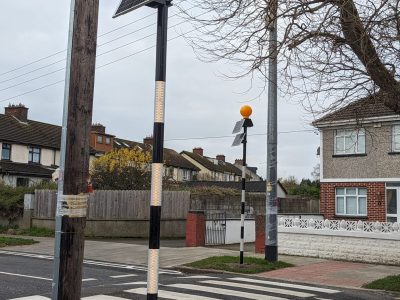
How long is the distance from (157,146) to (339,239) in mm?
12807

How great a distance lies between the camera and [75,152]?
5062 millimetres

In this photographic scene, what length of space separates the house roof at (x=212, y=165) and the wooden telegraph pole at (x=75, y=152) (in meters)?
65.8

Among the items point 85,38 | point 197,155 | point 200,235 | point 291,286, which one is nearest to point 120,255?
point 200,235

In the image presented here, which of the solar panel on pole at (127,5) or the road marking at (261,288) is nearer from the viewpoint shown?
the solar panel on pole at (127,5)

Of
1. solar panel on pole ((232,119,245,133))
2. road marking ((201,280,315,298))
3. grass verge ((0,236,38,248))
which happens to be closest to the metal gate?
solar panel on pole ((232,119,245,133))

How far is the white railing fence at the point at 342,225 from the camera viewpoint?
16.1m

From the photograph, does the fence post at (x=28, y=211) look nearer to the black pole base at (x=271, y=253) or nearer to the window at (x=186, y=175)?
the black pole base at (x=271, y=253)

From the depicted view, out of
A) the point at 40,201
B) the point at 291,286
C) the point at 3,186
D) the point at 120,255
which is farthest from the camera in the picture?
the point at 3,186

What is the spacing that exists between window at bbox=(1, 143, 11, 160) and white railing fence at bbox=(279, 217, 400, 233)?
2763 centimetres

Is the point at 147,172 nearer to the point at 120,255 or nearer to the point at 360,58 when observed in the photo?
the point at 120,255

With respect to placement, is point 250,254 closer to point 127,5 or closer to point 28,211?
point 127,5

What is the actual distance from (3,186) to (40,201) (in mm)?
3629

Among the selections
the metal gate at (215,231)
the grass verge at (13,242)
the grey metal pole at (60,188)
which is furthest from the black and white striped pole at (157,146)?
the grass verge at (13,242)

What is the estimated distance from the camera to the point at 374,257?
15875 millimetres
